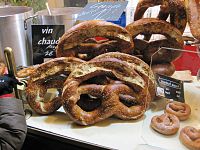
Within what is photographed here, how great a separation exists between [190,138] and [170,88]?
6.1 inches

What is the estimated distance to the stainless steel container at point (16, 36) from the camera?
44.2 inches

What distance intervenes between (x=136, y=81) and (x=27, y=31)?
609mm

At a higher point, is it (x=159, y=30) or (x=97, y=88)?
(x=159, y=30)

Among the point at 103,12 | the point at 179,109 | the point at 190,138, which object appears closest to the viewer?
the point at 190,138

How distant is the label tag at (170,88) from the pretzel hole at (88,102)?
20cm

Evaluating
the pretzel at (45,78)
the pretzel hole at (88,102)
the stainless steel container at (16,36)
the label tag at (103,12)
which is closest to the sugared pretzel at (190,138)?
the pretzel hole at (88,102)

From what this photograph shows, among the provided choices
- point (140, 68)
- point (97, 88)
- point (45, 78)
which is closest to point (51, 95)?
point (45, 78)

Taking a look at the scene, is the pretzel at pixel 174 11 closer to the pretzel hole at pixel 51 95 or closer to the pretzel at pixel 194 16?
the pretzel at pixel 194 16

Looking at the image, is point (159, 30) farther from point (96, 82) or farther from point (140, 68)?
point (96, 82)

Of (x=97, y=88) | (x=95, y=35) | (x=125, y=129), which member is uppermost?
(x=95, y=35)

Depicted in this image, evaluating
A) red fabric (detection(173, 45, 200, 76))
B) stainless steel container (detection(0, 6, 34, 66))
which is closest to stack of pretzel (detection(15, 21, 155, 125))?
red fabric (detection(173, 45, 200, 76))

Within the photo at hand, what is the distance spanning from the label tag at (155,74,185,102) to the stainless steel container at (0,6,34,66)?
2.19 feet

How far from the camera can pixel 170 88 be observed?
757 millimetres

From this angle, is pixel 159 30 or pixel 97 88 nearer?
pixel 97 88
